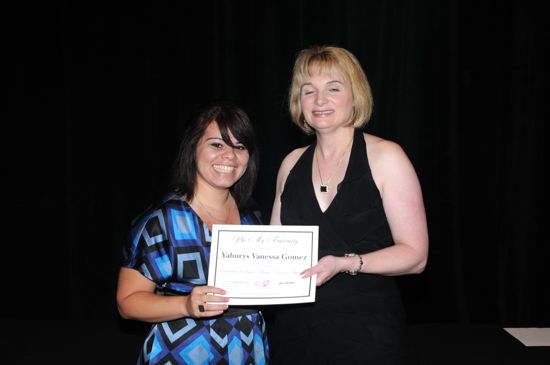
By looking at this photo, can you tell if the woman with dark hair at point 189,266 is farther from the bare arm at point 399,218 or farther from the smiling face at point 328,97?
the bare arm at point 399,218

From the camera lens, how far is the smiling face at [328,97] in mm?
1940

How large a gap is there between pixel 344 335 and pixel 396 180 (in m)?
0.60

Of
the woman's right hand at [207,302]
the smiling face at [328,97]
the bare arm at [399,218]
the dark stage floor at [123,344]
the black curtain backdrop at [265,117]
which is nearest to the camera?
the woman's right hand at [207,302]

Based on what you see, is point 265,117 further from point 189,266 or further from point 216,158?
point 189,266

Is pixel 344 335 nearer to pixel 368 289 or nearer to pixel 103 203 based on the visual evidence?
pixel 368 289

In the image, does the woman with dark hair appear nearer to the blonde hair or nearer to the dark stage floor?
the blonde hair

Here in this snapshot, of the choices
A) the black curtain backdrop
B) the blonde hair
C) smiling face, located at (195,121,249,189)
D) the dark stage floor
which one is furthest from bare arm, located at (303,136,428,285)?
the black curtain backdrop

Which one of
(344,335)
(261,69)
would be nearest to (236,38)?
(261,69)

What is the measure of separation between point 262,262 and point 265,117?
7.88ft

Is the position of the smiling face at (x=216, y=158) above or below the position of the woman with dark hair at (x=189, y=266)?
above

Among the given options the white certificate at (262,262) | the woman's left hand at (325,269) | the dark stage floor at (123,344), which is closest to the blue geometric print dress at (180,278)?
the white certificate at (262,262)

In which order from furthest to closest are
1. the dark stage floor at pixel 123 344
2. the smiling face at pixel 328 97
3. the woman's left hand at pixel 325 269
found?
1. the dark stage floor at pixel 123 344
2. the smiling face at pixel 328 97
3. the woman's left hand at pixel 325 269

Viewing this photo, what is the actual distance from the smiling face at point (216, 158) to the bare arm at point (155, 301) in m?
0.43

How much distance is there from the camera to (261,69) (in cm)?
389
